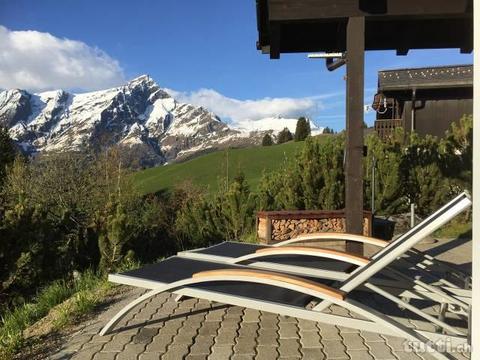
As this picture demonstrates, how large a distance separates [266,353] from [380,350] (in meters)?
0.75

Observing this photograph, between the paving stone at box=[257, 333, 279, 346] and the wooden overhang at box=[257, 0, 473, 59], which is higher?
the wooden overhang at box=[257, 0, 473, 59]

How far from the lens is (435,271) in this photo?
171 inches

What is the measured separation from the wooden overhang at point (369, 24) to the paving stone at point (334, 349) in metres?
3.28

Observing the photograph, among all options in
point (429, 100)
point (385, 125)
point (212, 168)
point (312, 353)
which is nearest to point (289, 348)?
point (312, 353)

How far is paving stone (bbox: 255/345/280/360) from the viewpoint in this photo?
3162mm

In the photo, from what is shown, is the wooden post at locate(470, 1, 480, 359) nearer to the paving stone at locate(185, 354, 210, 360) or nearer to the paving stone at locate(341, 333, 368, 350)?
the paving stone at locate(341, 333, 368, 350)

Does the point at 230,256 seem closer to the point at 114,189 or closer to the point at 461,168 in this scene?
the point at 461,168

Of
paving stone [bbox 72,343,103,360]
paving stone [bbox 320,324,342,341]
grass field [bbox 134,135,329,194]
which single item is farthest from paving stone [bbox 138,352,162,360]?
grass field [bbox 134,135,329,194]

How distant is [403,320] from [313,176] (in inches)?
224

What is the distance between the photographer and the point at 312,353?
3.23 m

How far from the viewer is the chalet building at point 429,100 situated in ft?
68.6

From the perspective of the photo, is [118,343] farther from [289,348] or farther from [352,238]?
[352,238]

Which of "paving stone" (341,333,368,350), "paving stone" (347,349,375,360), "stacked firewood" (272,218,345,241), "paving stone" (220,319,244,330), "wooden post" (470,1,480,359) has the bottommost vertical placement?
"paving stone" (341,333,368,350)

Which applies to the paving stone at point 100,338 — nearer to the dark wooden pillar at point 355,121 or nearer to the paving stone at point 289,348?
the paving stone at point 289,348
